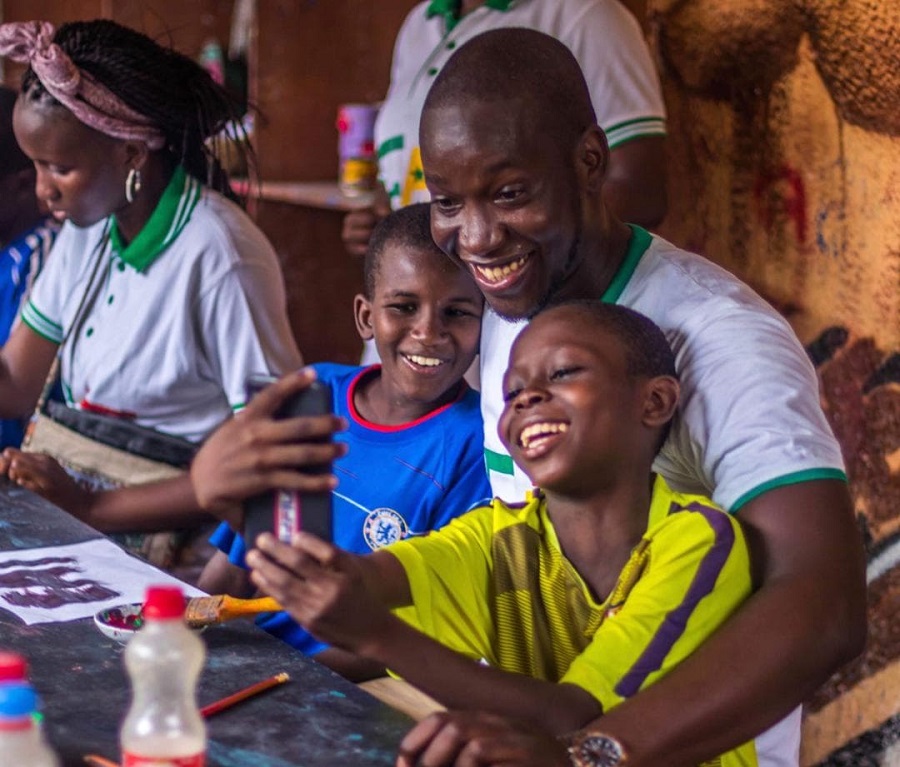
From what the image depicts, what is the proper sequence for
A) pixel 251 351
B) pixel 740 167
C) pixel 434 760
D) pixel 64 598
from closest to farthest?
pixel 434 760 < pixel 64 598 < pixel 251 351 < pixel 740 167

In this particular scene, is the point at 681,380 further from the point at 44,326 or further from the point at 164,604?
the point at 44,326

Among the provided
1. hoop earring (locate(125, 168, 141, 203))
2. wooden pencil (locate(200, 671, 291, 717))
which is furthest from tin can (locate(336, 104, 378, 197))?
wooden pencil (locate(200, 671, 291, 717))

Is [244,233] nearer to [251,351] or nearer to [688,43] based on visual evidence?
[251,351]

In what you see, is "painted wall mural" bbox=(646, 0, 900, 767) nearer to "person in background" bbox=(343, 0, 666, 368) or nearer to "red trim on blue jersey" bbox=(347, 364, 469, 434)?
"person in background" bbox=(343, 0, 666, 368)

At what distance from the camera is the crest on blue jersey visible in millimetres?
2273

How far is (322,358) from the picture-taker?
4859 mm

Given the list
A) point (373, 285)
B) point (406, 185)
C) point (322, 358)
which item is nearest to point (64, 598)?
point (373, 285)

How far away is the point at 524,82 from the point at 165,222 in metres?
1.35

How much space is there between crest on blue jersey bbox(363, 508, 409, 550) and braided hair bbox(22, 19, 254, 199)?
45.4 inches

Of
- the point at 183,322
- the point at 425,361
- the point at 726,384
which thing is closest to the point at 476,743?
the point at 726,384

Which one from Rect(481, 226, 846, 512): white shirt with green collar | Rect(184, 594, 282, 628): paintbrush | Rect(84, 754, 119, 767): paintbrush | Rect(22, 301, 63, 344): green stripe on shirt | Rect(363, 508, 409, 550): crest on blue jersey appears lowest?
Rect(22, 301, 63, 344): green stripe on shirt

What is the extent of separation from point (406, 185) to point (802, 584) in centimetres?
187

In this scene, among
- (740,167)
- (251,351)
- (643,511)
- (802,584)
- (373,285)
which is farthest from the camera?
(740,167)

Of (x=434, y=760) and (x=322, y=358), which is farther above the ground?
(x=434, y=760)
